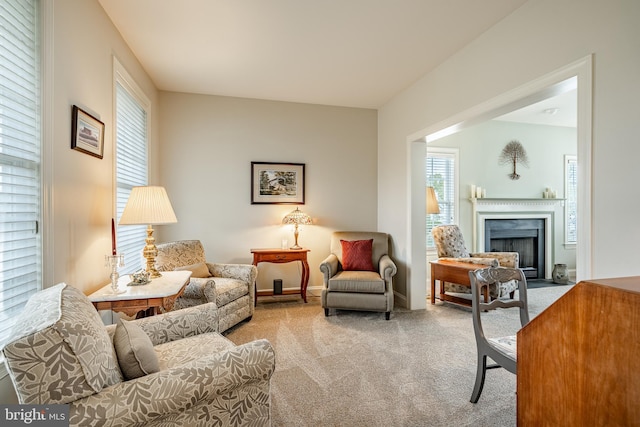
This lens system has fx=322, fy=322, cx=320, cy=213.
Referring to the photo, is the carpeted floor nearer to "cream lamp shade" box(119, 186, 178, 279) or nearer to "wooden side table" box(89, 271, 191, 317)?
"wooden side table" box(89, 271, 191, 317)

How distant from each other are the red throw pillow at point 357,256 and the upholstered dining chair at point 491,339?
6.50 feet

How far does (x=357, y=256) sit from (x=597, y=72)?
2.83 m

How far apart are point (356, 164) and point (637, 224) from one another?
3.40 m

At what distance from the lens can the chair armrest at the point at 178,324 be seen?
1.80 meters

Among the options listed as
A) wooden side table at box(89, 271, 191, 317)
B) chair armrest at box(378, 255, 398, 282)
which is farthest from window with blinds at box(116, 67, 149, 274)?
chair armrest at box(378, 255, 398, 282)

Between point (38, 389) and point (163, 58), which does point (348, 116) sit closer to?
point (163, 58)

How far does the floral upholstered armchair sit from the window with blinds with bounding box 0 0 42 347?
418cm

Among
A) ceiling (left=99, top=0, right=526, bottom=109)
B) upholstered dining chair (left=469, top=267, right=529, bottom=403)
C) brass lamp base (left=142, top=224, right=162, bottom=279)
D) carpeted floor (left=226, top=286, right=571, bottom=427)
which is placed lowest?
carpeted floor (left=226, top=286, right=571, bottom=427)

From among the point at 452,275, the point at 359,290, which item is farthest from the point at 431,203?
the point at 359,290

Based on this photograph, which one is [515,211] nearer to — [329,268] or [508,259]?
[508,259]

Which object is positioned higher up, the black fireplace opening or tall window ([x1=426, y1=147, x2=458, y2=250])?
tall window ([x1=426, y1=147, x2=458, y2=250])

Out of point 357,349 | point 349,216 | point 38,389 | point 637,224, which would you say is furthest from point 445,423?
point 349,216

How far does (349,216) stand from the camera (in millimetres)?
4793

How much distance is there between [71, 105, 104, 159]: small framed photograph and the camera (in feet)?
6.57
